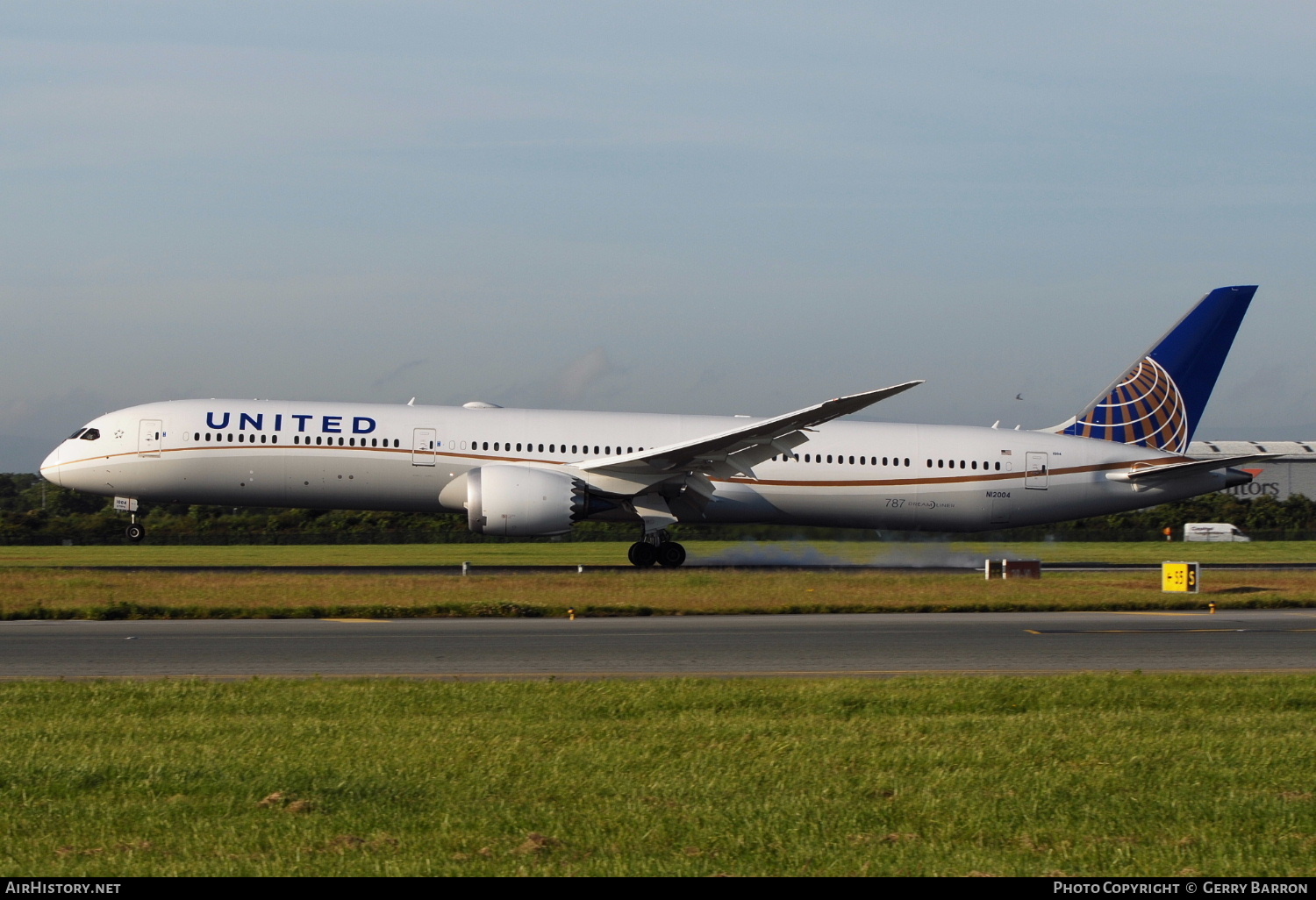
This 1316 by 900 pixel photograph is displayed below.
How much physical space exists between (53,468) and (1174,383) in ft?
101

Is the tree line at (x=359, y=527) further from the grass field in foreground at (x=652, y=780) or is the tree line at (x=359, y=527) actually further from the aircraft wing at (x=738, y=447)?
the grass field in foreground at (x=652, y=780)

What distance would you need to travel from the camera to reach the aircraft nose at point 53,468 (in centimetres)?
3250

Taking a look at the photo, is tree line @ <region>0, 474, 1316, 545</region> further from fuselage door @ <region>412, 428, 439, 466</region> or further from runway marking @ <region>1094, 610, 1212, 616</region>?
runway marking @ <region>1094, 610, 1212, 616</region>

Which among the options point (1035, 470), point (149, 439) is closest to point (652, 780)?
point (149, 439)

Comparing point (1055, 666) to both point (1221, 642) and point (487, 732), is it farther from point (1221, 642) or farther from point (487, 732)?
point (487, 732)

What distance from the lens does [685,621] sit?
69.4 feet

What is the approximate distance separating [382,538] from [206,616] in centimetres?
3571

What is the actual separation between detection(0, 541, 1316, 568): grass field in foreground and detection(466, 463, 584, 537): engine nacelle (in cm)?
789

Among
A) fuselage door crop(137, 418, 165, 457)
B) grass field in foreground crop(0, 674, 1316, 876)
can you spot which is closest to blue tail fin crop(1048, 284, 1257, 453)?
grass field in foreground crop(0, 674, 1316, 876)

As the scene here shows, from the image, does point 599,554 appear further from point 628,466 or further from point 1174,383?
point 1174,383

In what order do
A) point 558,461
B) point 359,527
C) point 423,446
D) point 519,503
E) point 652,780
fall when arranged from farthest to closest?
point 359,527 < point 558,461 < point 423,446 < point 519,503 < point 652,780

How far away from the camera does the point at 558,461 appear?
106 ft

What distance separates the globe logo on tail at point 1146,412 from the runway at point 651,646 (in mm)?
14688
